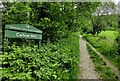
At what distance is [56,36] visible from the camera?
11344 mm

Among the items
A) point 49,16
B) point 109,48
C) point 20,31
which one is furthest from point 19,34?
point 109,48

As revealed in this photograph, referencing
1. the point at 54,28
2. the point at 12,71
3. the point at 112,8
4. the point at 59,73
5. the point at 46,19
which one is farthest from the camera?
the point at 112,8

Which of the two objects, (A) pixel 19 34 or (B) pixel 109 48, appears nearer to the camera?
(A) pixel 19 34

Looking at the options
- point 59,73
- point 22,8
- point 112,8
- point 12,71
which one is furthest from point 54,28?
point 112,8

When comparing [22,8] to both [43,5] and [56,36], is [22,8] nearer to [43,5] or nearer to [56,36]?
[43,5]

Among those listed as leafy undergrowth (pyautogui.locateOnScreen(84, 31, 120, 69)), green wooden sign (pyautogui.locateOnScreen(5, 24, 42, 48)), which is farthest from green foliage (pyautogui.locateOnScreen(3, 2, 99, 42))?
leafy undergrowth (pyautogui.locateOnScreen(84, 31, 120, 69))

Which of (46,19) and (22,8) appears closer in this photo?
(22,8)

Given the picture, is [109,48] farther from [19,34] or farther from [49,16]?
[19,34]

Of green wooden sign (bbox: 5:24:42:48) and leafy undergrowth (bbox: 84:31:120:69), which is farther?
leafy undergrowth (bbox: 84:31:120:69)

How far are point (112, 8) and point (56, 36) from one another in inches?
1267

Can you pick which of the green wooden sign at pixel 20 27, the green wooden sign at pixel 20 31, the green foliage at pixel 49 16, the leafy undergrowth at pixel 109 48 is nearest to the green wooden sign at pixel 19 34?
the green wooden sign at pixel 20 31

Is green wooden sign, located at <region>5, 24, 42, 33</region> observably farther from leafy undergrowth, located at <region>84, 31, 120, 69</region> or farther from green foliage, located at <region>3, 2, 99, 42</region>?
leafy undergrowth, located at <region>84, 31, 120, 69</region>

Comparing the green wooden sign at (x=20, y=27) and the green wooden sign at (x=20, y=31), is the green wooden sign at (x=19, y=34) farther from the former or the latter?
the green wooden sign at (x=20, y=27)

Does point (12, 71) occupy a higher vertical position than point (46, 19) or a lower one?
lower
